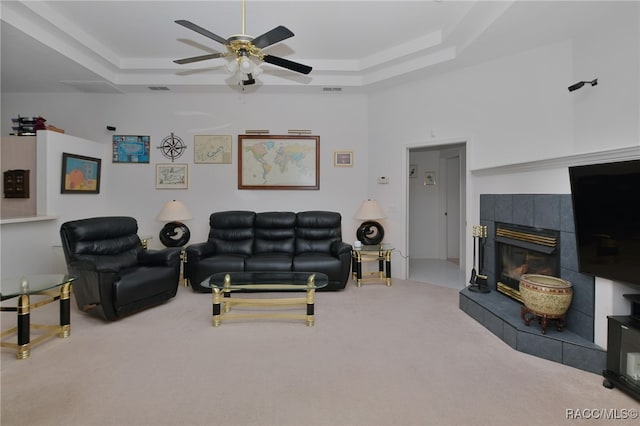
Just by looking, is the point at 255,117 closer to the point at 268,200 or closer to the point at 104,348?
the point at 268,200

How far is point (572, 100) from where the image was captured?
2994mm

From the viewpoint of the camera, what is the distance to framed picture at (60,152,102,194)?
4.12m

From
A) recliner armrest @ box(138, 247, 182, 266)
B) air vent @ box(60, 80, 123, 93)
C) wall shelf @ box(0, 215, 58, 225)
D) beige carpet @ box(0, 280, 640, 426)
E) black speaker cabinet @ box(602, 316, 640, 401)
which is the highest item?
air vent @ box(60, 80, 123, 93)

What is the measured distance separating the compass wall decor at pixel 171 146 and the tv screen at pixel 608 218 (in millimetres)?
5099

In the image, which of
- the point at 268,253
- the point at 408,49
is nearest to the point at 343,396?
the point at 268,253

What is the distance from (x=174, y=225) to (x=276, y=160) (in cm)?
190

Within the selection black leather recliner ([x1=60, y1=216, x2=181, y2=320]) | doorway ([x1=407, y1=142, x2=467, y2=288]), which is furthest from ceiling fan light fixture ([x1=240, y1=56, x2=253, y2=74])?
doorway ([x1=407, y1=142, x2=467, y2=288])

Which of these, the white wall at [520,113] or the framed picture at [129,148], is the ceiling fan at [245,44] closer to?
the white wall at [520,113]

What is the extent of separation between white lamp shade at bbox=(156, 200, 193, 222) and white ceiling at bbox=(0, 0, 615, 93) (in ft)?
6.09

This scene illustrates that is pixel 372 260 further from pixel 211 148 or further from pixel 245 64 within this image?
pixel 211 148

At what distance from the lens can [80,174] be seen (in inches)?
172

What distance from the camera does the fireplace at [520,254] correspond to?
265 centimetres

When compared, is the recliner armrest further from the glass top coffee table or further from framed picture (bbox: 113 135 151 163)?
framed picture (bbox: 113 135 151 163)

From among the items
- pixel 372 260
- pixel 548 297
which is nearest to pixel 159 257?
pixel 372 260
